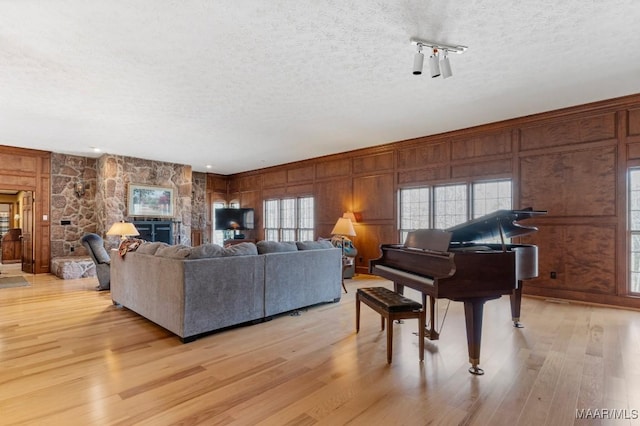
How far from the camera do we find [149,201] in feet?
27.2

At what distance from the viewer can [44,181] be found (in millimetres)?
7367

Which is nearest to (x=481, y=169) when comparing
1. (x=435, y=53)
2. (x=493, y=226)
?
(x=493, y=226)

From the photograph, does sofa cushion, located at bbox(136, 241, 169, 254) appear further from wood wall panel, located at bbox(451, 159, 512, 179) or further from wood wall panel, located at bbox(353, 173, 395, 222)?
wood wall panel, located at bbox(451, 159, 512, 179)

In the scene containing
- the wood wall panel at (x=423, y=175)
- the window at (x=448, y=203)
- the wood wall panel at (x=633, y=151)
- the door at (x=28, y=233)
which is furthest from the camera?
the door at (x=28, y=233)

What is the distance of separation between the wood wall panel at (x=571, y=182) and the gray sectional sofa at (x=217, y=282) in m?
3.43

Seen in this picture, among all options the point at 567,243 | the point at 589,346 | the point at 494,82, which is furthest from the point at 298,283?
the point at 567,243

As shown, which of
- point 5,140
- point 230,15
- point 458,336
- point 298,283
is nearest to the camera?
point 230,15

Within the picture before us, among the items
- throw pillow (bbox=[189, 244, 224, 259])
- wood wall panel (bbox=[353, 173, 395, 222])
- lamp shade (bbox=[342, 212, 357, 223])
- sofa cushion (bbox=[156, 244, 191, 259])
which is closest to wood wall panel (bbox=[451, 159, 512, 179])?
wood wall panel (bbox=[353, 173, 395, 222])

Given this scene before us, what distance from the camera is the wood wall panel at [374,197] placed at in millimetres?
6891

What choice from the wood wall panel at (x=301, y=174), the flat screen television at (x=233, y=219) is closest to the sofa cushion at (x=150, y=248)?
the wood wall panel at (x=301, y=174)

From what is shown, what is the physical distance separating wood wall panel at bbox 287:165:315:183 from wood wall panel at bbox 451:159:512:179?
3.69 meters

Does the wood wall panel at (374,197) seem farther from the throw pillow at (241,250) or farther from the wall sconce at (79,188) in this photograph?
the wall sconce at (79,188)

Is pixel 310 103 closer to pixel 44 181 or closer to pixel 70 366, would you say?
pixel 70 366

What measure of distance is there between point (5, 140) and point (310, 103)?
645 centimetres
